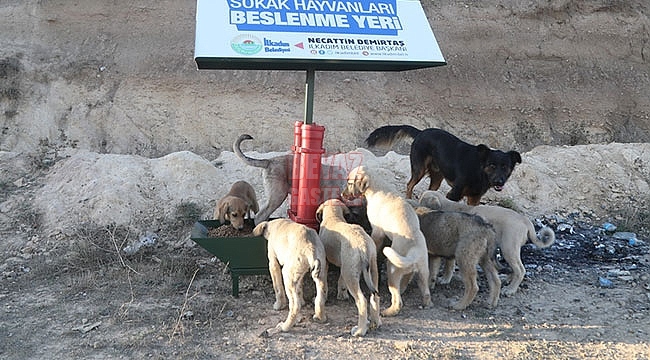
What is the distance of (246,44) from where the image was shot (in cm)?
578

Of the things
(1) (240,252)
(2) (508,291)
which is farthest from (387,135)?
(1) (240,252)

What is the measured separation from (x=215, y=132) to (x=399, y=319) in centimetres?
986

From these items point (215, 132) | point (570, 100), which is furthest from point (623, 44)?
point (215, 132)

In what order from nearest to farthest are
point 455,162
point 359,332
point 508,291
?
point 359,332, point 508,291, point 455,162

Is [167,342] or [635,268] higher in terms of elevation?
[635,268]

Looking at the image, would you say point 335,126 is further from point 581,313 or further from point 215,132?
point 581,313

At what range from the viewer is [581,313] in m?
6.38

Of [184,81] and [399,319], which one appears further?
[184,81]

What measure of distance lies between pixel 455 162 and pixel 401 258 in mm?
3514

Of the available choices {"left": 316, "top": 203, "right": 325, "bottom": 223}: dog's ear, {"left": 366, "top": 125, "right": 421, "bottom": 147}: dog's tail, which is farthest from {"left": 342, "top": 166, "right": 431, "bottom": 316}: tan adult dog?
{"left": 366, "top": 125, "right": 421, "bottom": 147}: dog's tail

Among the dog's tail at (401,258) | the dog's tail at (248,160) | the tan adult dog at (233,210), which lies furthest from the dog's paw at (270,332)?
the dog's tail at (248,160)

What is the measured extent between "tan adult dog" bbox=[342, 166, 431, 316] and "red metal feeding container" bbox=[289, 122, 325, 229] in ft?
1.50

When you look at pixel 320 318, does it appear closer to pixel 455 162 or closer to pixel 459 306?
pixel 459 306

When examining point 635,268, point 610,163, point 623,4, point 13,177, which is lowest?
point 635,268
